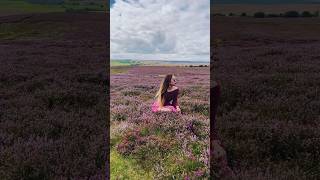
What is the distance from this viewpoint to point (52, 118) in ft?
34.2

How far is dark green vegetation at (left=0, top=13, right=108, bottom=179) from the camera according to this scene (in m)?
7.85

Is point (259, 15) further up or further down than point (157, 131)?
further up

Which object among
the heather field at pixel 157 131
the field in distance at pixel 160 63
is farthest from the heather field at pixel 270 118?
the field in distance at pixel 160 63

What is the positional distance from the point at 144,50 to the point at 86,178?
1.84 meters

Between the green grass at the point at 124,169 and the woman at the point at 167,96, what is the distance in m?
0.66

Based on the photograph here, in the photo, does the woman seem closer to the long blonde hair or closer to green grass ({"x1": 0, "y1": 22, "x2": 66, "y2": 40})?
the long blonde hair

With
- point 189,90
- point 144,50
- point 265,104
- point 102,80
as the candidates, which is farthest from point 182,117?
point 102,80

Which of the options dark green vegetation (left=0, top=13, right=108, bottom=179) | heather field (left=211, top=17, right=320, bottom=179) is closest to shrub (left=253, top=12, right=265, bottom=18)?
dark green vegetation (left=0, top=13, right=108, bottom=179)

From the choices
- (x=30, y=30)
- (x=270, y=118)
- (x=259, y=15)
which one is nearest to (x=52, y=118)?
(x=270, y=118)

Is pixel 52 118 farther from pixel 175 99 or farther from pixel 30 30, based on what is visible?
pixel 30 30

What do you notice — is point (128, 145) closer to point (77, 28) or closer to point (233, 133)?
point (233, 133)

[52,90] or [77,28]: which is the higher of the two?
[77,28]

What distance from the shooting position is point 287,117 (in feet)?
34.9

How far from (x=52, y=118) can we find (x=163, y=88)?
168 inches
